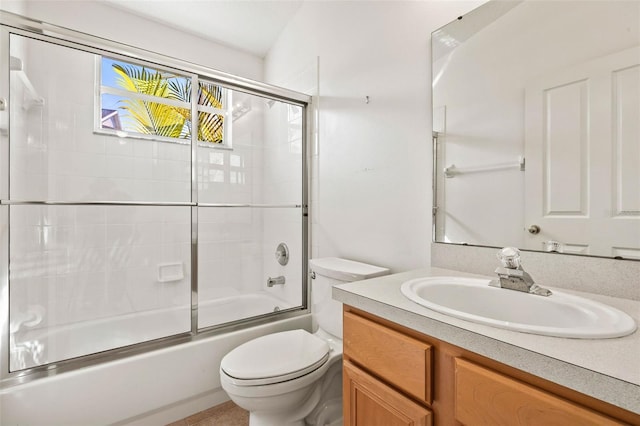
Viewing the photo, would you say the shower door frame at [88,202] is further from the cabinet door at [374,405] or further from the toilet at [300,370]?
the cabinet door at [374,405]

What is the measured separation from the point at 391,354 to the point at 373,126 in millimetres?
1162

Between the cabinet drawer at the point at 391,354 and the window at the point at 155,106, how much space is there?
1607 millimetres

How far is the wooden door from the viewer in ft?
2.61

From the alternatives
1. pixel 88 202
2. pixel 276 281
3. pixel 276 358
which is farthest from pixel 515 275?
pixel 88 202

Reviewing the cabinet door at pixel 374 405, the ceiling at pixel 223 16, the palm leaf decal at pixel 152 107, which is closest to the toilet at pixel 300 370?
the cabinet door at pixel 374 405

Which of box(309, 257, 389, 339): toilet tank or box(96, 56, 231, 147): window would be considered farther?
box(96, 56, 231, 147): window

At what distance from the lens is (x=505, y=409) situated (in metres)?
0.54

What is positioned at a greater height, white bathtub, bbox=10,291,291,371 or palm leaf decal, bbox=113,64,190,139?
palm leaf decal, bbox=113,64,190,139

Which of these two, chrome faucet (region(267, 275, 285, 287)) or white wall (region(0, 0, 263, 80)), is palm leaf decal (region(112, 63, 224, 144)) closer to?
white wall (region(0, 0, 263, 80))

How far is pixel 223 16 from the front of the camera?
2207 mm

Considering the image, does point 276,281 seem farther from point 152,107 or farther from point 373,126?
point 152,107

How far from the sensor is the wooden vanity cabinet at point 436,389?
479 millimetres

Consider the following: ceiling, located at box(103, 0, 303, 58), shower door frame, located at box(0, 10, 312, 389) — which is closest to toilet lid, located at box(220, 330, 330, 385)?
shower door frame, located at box(0, 10, 312, 389)

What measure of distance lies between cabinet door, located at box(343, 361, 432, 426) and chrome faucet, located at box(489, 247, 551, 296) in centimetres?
43
